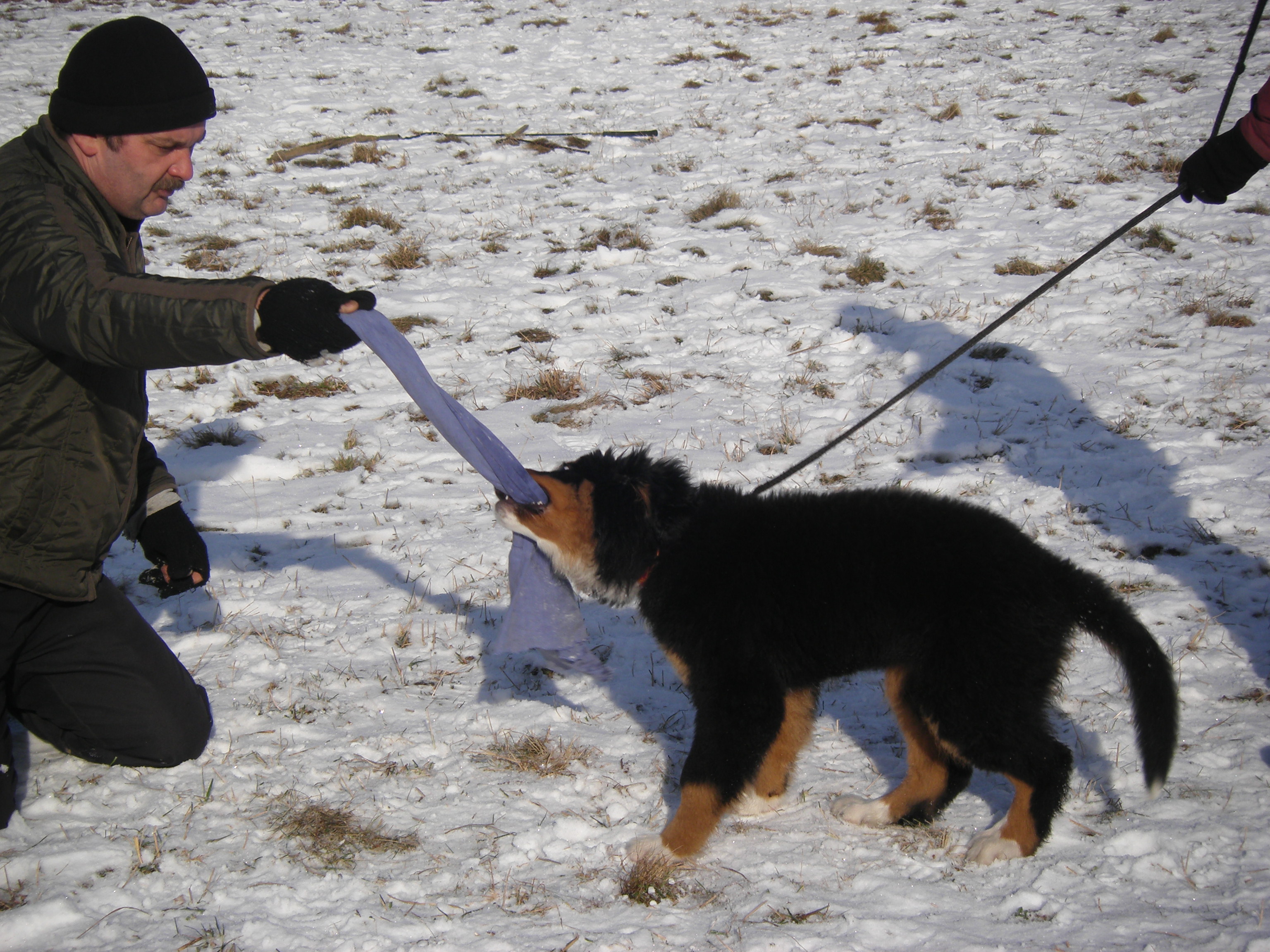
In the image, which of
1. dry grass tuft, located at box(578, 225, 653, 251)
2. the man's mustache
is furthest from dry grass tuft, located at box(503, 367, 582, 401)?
the man's mustache

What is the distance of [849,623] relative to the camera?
2.65 meters

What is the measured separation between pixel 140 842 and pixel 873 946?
214 centimetres

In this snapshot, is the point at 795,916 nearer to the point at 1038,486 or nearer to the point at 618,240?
the point at 1038,486

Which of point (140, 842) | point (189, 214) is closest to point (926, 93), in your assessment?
point (189, 214)

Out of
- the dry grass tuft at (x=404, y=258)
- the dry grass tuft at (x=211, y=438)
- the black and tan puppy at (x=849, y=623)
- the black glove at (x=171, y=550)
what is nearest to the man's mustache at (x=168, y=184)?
the black glove at (x=171, y=550)

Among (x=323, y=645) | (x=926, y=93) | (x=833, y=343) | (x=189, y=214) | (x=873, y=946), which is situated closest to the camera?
(x=873, y=946)

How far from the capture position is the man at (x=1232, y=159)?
9.25 feet

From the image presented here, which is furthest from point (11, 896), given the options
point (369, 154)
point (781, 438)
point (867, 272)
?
point (369, 154)

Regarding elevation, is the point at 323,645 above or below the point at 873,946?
below

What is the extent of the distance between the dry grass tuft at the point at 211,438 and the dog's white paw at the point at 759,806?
3952 millimetres

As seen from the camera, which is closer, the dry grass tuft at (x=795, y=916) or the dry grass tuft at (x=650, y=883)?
the dry grass tuft at (x=795, y=916)

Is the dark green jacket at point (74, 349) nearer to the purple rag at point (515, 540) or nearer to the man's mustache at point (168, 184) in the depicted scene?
the man's mustache at point (168, 184)

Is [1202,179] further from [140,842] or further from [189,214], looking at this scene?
[189,214]

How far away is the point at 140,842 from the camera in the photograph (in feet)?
8.52
